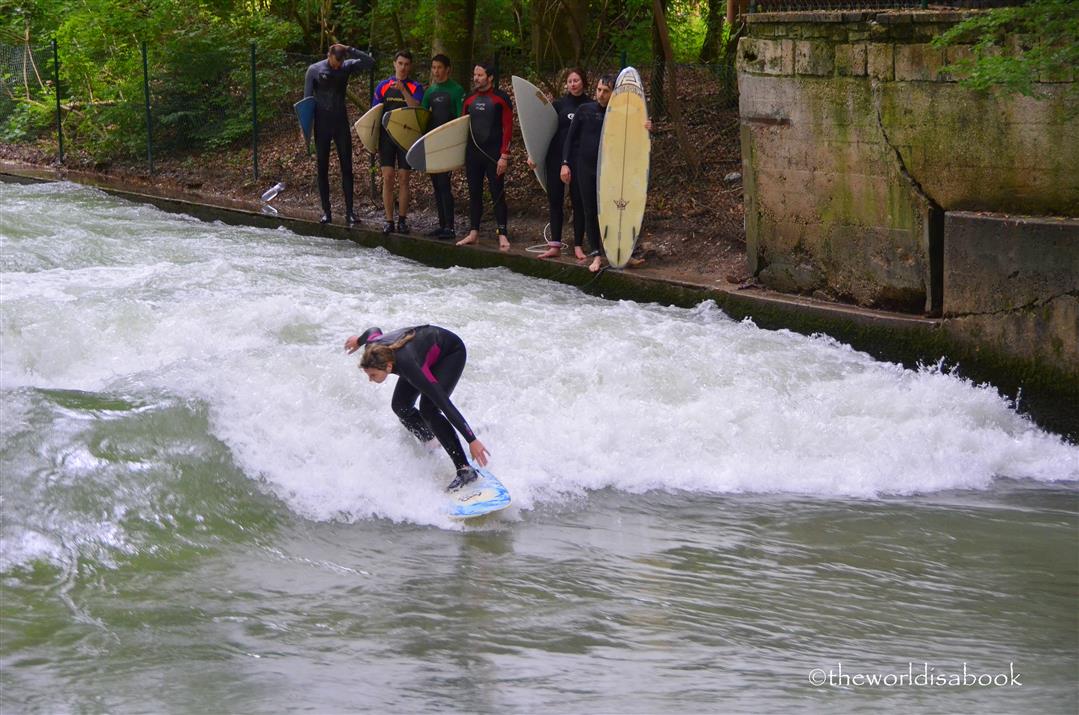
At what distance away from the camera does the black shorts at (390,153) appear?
40.4ft

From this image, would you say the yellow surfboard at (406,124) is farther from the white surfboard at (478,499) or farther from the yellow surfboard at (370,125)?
the white surfboard at (478,499)

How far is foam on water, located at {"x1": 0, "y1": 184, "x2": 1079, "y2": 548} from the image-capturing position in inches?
283

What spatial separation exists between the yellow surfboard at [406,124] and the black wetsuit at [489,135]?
61 centimetres

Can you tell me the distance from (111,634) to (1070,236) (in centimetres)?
646

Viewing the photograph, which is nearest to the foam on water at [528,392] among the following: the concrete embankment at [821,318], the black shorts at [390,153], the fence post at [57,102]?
the concrete embankment at [821,318]

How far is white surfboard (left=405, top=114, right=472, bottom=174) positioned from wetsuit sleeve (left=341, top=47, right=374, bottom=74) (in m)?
1.31

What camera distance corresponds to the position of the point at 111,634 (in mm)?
4926

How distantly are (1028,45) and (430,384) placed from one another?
15.5 ft

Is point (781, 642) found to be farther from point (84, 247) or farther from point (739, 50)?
point (84, 247)

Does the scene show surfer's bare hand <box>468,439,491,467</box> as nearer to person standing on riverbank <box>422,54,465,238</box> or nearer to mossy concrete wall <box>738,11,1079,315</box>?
mossy concrete wall <box>738,11,1079,315</box>

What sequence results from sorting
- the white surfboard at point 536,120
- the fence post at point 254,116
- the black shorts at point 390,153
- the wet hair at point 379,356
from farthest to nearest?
1. the fence post at point 254,116
2. the black shorts at point 390,153
3. the white surfboard at point 536,120
4. the wet hair at point 379,356

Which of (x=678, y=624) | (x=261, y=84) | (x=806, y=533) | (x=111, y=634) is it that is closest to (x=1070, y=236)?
(x=806, y=533)

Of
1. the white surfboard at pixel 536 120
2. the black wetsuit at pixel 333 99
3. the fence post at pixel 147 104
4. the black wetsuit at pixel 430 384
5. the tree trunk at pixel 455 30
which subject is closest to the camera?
the black wetsuit at pixel 430 384

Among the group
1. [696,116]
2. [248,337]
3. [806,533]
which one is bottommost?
[806,533]
